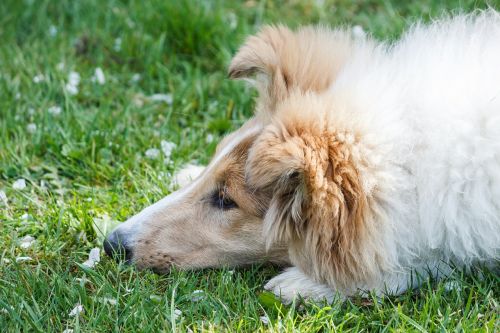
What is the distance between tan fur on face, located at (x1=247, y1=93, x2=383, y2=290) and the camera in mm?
2887

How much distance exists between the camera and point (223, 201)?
354 cm

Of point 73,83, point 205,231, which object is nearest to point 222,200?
point 205,231

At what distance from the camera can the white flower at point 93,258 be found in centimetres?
373

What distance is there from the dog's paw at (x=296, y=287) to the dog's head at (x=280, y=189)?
0.26ft

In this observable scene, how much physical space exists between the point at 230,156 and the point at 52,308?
1105mm

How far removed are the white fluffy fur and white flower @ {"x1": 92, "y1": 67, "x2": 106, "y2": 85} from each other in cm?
279

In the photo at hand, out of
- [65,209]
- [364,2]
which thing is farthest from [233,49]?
[65,209]

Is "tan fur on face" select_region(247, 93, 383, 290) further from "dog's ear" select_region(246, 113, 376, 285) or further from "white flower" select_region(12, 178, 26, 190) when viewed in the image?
"white flower" select_region(12, 178, 26, 190)

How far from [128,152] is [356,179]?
2216 millimetres

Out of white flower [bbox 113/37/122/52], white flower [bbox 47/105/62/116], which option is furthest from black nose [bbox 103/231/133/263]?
white flower [bbox 113/37/122/52]

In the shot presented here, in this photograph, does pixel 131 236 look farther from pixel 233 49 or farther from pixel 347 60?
pixel 233 49

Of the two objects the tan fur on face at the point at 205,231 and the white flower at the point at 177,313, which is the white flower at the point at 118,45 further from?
the white flower at the point at 177,313

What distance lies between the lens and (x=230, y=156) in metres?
3.54

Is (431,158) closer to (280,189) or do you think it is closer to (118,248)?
(280,189)
